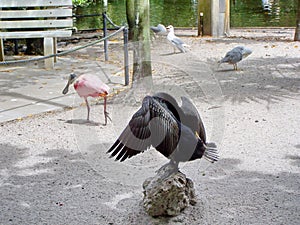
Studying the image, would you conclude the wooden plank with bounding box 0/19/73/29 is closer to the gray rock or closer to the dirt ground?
the dirt ground

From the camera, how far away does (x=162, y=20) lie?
18188mm

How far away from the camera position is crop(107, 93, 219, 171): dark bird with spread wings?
3.14 metres

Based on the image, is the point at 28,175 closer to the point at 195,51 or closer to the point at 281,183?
the point at 281,183

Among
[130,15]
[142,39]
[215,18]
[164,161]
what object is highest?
[215,18]

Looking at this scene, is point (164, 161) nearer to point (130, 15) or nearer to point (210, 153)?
point (210, 153)

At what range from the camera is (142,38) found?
688 cm

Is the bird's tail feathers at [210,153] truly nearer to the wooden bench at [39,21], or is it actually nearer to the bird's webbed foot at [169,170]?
the bird's webbed foot at [169,170]

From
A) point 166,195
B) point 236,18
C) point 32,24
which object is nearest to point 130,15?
point 32,24

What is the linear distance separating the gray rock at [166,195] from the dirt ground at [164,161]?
7 cm

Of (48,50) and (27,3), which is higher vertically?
(27,3)

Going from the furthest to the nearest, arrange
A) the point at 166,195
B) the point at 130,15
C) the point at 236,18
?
the point at 236,18 → the point at 130,15 → the point at 166,195

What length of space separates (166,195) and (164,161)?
130 centimetres

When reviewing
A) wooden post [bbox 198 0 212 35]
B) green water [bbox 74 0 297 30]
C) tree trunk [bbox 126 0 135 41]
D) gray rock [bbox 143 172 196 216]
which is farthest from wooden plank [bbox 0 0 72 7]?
green water [bbox 74 0 297 30]

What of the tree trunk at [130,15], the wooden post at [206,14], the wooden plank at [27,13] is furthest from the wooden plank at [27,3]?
the wooden post at [206,14]
